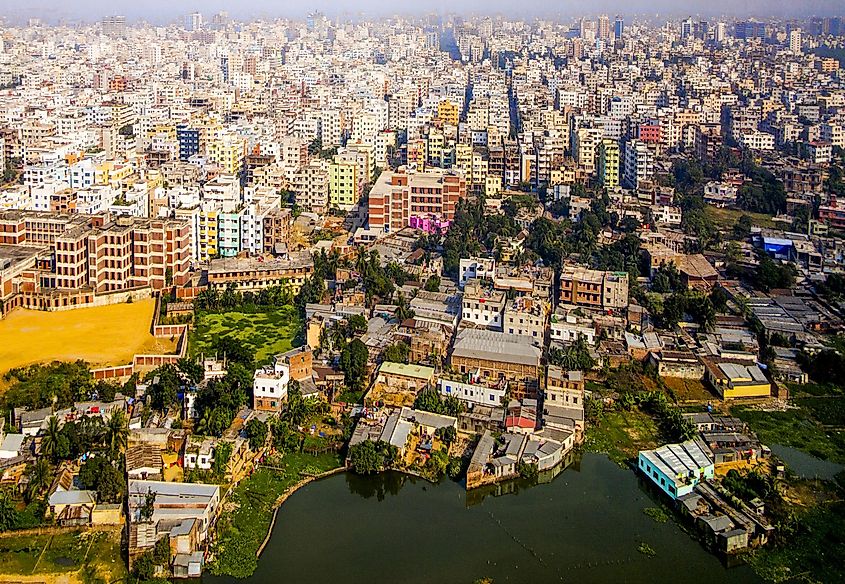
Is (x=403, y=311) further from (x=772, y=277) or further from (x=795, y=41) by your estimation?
(x=795, y=41)

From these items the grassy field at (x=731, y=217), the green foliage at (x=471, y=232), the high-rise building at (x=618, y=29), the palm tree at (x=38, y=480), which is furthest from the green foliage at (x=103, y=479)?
the high-rise building at (x=618, y=29)

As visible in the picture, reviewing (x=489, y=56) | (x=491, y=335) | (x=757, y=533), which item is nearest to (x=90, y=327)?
(x=491, y=335)

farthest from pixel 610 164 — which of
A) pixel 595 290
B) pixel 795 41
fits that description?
pixel 795 41

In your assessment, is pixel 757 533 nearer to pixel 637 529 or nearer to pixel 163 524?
pixel 637 529

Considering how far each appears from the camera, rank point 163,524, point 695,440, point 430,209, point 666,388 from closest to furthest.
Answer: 1. point 163,524
2. point 695,440
3. point 666,388
4. point 430,209

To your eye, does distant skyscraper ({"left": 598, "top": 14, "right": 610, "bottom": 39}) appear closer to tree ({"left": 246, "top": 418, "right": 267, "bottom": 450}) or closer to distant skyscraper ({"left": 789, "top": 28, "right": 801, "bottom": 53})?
distant skyscraper ({"left": 789, "top": 28, "right": 801, "bottom": 53})
